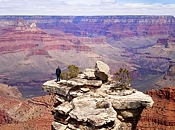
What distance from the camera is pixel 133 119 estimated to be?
18594 mm

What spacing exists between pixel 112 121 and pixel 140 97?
297 cm

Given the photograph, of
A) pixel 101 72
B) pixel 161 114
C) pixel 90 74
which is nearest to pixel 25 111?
pixel 161 114

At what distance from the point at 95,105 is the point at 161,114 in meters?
43.3

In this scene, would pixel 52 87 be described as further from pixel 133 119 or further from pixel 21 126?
pixel 21 126

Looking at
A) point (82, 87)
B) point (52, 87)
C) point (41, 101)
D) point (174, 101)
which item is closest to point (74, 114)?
point (82, 87)

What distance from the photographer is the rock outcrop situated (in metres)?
15.9

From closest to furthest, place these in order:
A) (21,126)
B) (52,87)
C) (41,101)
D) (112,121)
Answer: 1. (112,121)
2. (52,87)
3. (21,126)
4. (41,101)

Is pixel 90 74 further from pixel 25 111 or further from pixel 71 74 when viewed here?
pixel 25 111

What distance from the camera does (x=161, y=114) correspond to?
57.9 meters

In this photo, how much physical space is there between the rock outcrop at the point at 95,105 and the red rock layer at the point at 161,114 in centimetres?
3491

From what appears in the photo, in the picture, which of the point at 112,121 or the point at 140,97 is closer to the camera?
the point at 112,121

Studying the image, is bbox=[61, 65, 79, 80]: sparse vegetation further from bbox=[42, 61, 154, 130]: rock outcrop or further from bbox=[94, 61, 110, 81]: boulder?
bbox=[94, 61, 110, 81]: boulder

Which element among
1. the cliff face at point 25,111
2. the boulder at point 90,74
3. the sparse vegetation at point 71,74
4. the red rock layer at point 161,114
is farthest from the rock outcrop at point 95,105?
the cliff face at point 25,111

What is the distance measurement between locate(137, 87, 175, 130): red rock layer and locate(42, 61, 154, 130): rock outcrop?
34911mm
